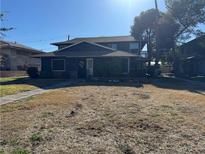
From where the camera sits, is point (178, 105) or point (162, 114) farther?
point (178, 105)

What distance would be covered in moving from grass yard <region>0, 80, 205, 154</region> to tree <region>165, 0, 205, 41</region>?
981 inches

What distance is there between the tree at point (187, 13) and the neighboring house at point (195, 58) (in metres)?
2.75

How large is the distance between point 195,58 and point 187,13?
20.5ft

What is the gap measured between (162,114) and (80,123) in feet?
9.48

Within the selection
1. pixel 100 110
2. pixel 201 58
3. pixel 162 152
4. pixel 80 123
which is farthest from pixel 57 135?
pixel 201 58

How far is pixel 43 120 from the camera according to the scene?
7754mm

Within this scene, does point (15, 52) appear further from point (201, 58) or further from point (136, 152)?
point (136, 152)

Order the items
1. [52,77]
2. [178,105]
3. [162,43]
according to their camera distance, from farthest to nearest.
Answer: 1. [162,43]
2. [52,77]
3. [178,105]

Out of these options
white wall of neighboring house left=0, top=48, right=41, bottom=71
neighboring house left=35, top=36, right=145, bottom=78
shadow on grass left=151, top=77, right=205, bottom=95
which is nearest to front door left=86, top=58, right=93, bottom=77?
neighboring house left=35, top=36, right=145, bottom=78

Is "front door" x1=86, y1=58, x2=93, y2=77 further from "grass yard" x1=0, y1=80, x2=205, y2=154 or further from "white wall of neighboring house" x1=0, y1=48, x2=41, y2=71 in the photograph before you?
"grass yard" x1=0, y1=80, x2=205, y2=154

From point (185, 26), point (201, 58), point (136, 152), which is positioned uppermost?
point (185, 26)

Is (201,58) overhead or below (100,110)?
overhead

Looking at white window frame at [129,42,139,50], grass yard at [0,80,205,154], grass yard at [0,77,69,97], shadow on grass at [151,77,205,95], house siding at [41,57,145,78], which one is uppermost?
white window frame at [129,42,139,50]

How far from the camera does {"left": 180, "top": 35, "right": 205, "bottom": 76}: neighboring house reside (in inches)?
1371
